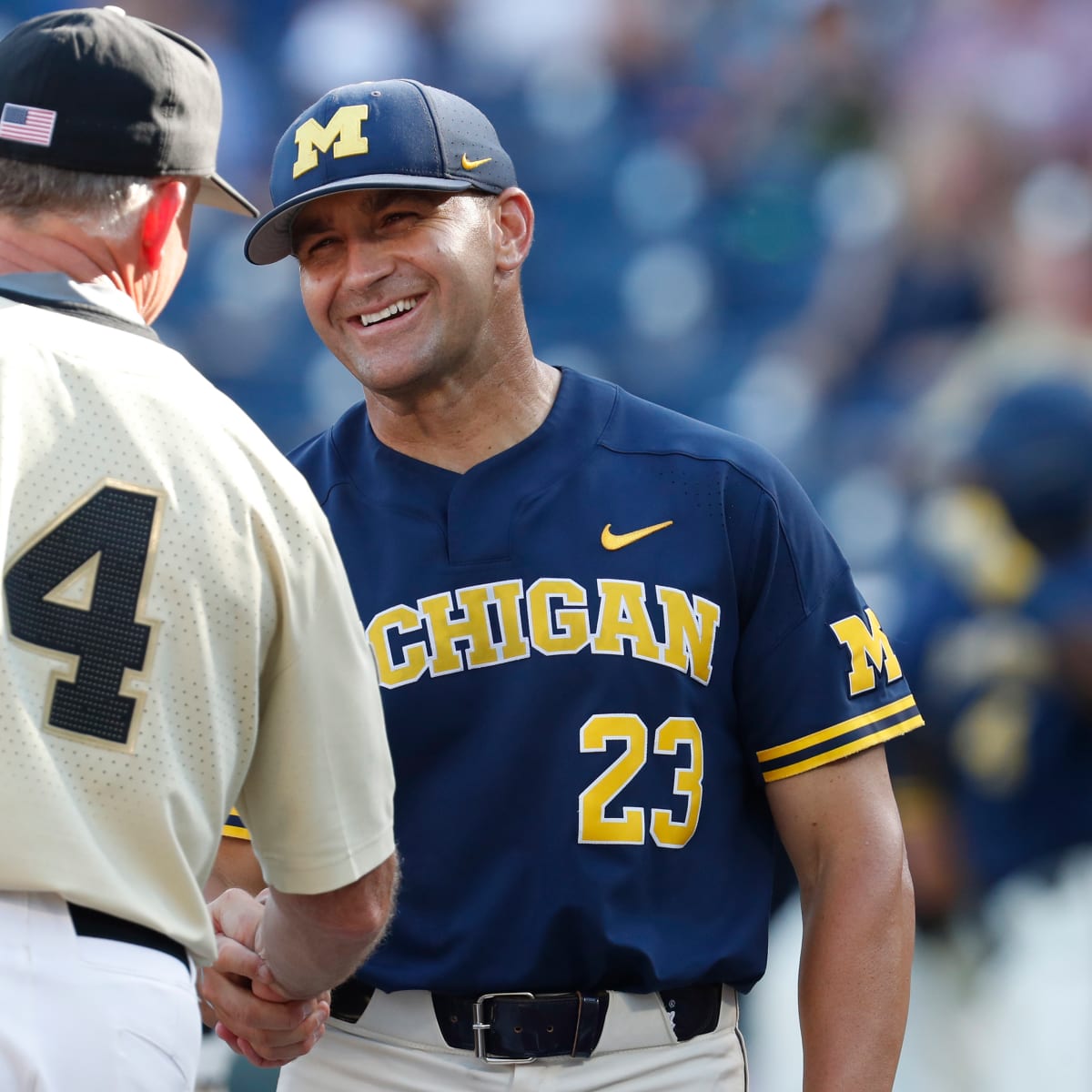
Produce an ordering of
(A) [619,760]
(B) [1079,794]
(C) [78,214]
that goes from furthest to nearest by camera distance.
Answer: (B) [1079,794]
(A) [619,760]
(C) [78,214]

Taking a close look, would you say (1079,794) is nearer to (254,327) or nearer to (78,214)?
(254,327)

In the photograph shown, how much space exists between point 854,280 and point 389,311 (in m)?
2.18

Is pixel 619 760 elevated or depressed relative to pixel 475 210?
depressed

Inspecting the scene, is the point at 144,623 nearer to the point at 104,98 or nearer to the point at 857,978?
the point at 104,98

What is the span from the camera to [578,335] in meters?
3.94

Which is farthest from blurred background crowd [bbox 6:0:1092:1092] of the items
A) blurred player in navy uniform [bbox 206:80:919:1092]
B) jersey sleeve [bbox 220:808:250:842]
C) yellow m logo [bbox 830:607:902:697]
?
jersey sleeve [bbox 220:808:250:842]

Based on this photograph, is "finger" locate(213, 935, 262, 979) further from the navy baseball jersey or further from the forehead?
the forehead

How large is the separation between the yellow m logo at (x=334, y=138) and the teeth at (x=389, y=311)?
20 cm

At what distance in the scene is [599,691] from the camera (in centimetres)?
187

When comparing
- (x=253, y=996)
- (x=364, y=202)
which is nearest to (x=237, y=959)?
(x=253, y=996)

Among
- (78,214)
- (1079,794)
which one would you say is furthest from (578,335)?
(78,214)

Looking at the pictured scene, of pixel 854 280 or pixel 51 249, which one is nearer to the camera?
pixel 51 249

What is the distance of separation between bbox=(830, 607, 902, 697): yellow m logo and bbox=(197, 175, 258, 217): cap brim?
3.00 ft

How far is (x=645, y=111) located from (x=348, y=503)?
2379 millimetres
